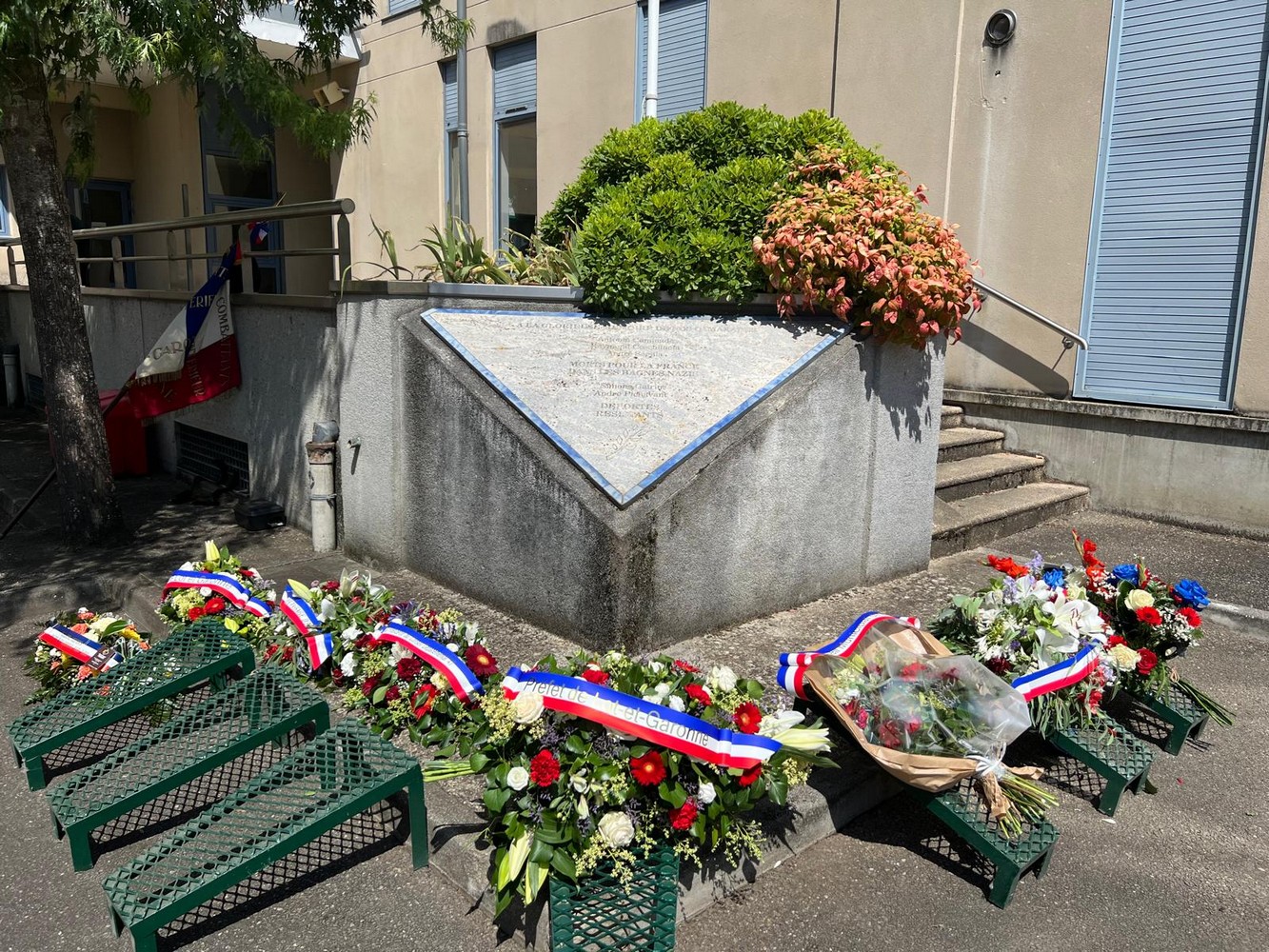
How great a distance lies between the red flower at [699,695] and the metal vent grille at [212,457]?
18.6ft

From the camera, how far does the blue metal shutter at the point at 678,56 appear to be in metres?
10.1

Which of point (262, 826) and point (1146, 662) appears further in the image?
point (1146, 662)

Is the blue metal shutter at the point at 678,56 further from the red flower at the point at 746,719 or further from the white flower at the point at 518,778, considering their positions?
the white flower at the point at 518,778

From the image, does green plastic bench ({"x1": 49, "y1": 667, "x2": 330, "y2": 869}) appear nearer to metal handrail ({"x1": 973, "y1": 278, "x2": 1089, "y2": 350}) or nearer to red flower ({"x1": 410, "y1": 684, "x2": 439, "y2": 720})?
red flower ({"x1": 410, "y1": 684, "x2": 439, "y2": 720})

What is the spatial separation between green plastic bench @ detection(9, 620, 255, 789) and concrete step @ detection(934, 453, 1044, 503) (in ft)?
14.9

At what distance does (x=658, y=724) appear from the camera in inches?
114

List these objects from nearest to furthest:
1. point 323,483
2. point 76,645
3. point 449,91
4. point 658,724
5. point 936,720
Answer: point 658,724 → point 936,720 → point 76,645 → point 323,483 → point 449,91

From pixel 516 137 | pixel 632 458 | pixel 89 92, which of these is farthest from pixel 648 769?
pixel 516 137

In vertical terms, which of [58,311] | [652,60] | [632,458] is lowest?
[632,458]

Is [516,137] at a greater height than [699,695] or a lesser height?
greater

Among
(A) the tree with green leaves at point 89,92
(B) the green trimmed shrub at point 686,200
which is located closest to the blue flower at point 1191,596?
(B) the green trimmed shrub at point 686,200

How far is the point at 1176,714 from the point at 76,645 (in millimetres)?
4841

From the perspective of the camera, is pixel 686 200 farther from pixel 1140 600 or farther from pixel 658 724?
pixel 658 724

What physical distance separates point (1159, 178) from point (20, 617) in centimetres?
810
